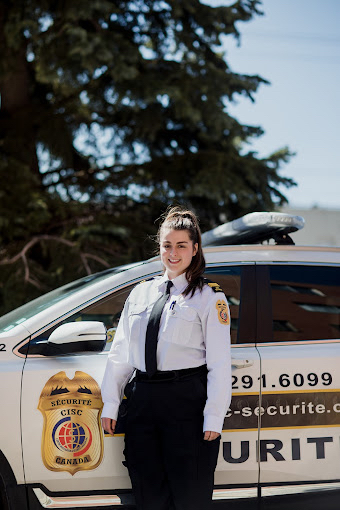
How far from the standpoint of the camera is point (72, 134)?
8.77 m

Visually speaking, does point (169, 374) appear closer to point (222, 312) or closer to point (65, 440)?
point (222, 312)

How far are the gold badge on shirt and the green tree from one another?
16.7 feet

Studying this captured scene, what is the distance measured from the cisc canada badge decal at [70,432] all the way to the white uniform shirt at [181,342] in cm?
27

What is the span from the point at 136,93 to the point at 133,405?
5812 millimetres

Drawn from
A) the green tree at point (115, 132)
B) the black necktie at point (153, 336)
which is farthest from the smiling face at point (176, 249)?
the green tree at point (115, 132)

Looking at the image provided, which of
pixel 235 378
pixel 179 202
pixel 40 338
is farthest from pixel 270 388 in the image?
pixel 179 202

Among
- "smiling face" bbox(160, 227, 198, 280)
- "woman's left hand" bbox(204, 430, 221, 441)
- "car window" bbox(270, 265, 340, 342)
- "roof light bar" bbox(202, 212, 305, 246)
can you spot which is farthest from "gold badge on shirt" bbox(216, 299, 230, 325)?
"roof light bar" bbox(202, 212, 305, 246)

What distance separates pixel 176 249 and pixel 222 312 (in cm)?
36

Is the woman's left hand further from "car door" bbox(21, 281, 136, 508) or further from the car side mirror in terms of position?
the car side mirror

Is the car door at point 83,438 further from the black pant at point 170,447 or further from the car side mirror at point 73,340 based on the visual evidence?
the black pant at point 170,447

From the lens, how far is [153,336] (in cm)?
244

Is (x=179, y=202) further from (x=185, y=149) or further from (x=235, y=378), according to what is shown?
(x=235, y=378)

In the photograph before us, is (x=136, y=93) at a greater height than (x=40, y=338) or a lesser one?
greater

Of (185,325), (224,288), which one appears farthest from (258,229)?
(185,325)
